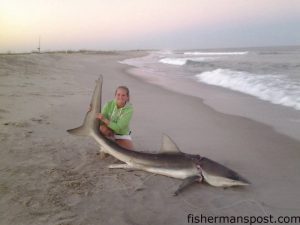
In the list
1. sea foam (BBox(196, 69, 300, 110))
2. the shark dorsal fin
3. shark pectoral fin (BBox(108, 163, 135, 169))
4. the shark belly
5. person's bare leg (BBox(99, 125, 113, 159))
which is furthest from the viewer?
sea foam (BBox(196, 69, 300, 110))

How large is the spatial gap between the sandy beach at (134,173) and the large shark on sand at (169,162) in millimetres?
101

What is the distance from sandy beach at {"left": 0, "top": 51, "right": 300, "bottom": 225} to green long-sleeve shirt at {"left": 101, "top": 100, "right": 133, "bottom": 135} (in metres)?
0.46

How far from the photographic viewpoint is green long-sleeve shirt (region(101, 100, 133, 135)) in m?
5.27

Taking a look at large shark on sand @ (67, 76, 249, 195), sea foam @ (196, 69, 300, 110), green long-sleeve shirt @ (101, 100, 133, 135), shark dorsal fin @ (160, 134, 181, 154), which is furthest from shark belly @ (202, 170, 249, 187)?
sea foam @ (196, 69, 300, 110)

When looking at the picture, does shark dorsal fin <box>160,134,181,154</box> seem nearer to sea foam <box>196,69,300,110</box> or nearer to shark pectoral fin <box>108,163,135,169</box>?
shark pectoral fin <box>108,163,135,169</box>

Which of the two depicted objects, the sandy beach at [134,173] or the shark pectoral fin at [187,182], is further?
the shark pectoral fin at [187,182]

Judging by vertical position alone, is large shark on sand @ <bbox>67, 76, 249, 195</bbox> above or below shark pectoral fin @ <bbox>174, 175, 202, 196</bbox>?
above

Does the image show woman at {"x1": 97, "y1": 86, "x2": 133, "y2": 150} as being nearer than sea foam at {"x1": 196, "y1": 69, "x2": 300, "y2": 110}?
Yes

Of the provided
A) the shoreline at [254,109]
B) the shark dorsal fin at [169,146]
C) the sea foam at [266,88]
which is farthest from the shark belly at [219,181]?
the sea foam at [266,88]

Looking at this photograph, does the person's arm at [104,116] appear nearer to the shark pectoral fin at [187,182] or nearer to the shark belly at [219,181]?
the shark pectoral fin at [187,182]

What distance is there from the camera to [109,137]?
5.37 m

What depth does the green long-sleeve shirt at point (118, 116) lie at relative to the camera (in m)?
5.27

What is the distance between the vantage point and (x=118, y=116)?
536cm

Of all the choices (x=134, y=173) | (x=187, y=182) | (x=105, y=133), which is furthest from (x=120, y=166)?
(x=187, y=182)
